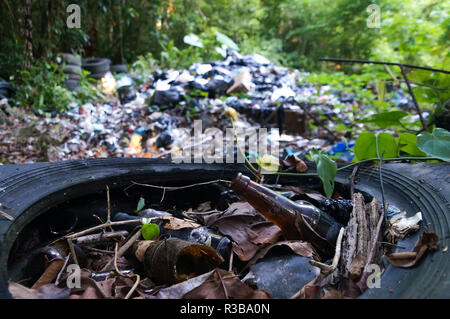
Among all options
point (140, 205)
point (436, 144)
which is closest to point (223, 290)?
point (140, 205)

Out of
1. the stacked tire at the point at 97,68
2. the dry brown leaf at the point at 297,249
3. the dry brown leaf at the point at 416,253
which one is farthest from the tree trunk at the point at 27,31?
the dry brown leaf at the point at 416,253

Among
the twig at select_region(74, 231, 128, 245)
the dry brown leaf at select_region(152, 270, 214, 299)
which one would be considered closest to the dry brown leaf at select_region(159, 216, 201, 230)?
the twig at select_region(74, 231, 128, 245)

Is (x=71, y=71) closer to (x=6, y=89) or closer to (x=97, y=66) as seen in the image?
(x=97, y=66)

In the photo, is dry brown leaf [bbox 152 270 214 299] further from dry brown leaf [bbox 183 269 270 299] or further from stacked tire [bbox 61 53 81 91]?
stacked tire [bbox 61 53 81 91]

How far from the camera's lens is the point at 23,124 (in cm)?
358

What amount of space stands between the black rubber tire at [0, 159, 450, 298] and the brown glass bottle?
0.21 metres

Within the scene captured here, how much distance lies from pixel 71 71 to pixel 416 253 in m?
5.26

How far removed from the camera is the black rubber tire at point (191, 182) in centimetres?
61

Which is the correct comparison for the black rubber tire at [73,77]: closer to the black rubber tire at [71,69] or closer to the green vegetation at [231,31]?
the black rubber tire at [71,69]

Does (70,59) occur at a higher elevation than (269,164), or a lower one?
higher

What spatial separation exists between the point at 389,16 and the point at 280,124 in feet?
14.0

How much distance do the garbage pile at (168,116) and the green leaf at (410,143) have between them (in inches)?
74.0

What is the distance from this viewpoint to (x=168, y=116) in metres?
4.14

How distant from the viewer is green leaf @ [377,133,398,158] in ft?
4.04
